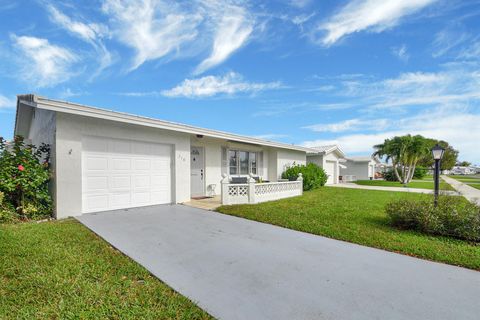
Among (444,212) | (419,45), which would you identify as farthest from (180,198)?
(419,45)

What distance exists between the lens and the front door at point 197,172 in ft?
33.7

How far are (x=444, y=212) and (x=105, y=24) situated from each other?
11593 millimetres

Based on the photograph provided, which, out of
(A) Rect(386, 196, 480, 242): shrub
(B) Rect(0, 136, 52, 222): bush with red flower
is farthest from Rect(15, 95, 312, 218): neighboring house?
(A) Rect(386, 196, 480, 242): shrub

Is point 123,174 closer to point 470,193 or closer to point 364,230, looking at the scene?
point 364,230

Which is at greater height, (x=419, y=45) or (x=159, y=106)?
(x=419, y=45)

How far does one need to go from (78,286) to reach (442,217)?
22.7ft

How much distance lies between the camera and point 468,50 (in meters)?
7.70

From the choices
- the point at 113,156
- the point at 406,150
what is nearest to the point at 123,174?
the point at 113,156

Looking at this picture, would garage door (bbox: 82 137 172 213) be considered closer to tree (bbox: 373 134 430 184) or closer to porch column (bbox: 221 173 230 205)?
porch column (bbox: 221 173 230 205)

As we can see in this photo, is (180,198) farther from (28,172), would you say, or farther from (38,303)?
(38,303)

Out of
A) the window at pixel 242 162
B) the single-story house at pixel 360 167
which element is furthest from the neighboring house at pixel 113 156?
the single-story house at pixel 360 167

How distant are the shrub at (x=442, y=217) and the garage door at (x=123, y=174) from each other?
7338 mm

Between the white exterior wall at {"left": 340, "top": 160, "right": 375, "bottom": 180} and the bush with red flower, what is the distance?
3243 cm

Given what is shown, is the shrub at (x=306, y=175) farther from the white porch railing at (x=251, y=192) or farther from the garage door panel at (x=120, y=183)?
the garage door panel at (x=120, y=183)
